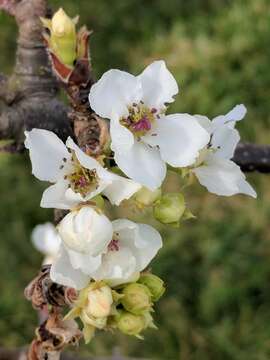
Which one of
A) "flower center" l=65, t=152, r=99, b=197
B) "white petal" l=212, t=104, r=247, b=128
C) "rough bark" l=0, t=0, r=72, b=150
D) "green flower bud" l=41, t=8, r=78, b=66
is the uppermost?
"green flower bud" l=41, t=8, r=78, b=66

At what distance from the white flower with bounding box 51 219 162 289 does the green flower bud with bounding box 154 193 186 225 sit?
25mm

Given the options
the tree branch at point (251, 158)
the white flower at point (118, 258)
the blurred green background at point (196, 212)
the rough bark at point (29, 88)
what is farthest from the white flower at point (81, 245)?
the blurred green background at point (196, 212)

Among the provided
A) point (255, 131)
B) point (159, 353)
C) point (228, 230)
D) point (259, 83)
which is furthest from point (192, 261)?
point (259, 83)

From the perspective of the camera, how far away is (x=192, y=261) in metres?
2.51

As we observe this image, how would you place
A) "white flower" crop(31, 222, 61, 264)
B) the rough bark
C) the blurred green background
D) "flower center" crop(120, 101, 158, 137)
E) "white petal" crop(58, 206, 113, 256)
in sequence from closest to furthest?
"white petal" crop(58, 206, 113, 256) < "flower center" crop(120, 101, 158, 137) < the rough bark < "white flower" crop(31, 222, 61, 264) < the blurred green background

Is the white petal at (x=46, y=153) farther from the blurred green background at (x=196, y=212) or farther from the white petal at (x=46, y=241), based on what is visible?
the blurred green background at (x=196, y=212)

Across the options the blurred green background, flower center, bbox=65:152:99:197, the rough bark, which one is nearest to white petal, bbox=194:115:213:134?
flower center, bbox=65:152:99:197

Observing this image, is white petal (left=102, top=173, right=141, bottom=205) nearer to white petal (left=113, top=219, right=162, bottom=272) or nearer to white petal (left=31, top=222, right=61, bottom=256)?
white petal (left=113, top=219, right=162, bottom=272)

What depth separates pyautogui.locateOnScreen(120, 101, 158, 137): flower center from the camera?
78 centimetres

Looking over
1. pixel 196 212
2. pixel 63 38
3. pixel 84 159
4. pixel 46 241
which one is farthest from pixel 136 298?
pixel 196 212

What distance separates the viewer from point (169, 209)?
2.42ft

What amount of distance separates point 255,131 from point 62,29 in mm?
1991

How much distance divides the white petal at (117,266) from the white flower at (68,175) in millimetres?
44

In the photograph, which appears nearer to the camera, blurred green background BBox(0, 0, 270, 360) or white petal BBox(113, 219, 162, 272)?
white petal BBox(113, 219, 162, 272)
